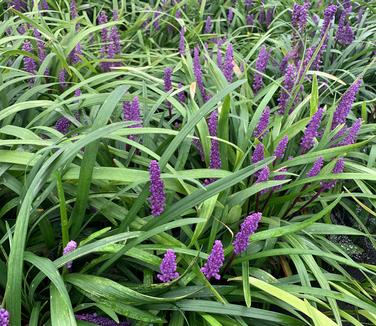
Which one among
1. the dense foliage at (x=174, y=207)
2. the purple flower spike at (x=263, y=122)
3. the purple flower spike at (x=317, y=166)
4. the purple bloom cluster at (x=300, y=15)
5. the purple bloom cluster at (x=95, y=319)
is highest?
the purple bloom cluster at (x=300, y=15)

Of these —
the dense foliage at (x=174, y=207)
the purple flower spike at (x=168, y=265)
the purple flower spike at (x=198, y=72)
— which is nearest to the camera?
the purple flower spike at (x=168, y=265)

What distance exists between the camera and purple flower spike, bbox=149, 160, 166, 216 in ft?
5.77

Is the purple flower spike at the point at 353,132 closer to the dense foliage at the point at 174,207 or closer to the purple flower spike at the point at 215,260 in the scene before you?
the dense foliage at the point at 174,207

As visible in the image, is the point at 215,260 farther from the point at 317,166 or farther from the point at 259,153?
the point at 317,166

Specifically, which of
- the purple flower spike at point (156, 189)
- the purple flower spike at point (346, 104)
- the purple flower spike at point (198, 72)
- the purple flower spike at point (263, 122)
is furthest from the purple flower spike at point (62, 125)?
the purple flower spike at point (346, 104)

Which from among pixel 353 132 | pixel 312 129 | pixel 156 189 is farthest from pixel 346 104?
pixel 156 189

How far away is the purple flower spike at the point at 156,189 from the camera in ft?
5.77

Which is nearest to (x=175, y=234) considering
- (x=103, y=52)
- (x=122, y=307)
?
(x=122, y=307)

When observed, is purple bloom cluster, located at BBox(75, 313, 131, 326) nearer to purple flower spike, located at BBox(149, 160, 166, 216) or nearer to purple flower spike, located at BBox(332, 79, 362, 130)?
purple flower spike, located at BBox(149, 160, 166, 216)

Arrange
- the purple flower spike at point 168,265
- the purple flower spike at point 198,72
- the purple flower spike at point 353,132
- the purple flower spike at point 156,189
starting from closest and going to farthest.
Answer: the purple flower spike at point 168,265, the purple flower spike at point 156,189, the purple flower spike at point 353,132, the purple flower spike at point 198,72

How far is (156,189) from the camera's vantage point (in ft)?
5.98

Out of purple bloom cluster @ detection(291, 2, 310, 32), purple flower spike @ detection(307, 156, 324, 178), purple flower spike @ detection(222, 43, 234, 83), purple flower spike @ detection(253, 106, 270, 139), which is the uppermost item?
purple bloom cluster @ detection(291, 2, 310, 32)

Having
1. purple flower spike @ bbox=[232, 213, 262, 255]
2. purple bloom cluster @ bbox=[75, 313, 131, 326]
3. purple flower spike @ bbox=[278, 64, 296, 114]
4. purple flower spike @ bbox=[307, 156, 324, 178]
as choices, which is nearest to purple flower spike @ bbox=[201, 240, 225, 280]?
purple flower spike @ bbox=[232, 213, 262, 255]

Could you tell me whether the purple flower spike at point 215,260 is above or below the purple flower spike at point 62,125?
above
